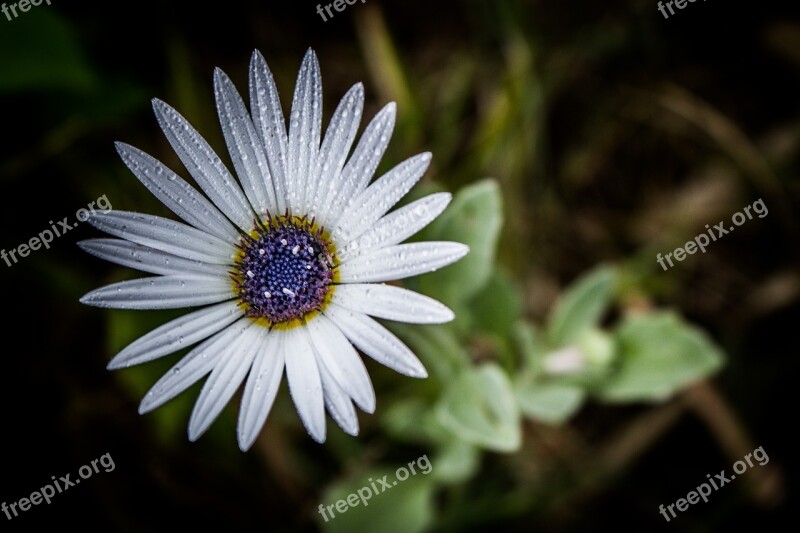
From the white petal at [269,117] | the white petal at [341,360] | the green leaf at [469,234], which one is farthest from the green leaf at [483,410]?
the white petal at [269,117]

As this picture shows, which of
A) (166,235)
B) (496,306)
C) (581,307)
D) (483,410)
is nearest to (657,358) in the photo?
(581,307)

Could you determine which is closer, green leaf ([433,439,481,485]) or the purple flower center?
the purple flower center

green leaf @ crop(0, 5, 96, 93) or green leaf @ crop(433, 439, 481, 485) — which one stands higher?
green leaf @ crop(0, 5, 96, 93)

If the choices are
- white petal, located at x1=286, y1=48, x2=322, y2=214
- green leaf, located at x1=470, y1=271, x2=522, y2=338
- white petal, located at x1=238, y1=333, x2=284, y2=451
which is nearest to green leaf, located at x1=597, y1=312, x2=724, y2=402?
green leaf, located at x1=470, y1=271, x2=522, y2=338

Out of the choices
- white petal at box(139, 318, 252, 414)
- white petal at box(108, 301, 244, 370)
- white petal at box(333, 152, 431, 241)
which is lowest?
white petal at box(139, 318, 252, 414)

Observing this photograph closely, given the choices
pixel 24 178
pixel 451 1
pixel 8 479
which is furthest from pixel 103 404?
pixel 451 1

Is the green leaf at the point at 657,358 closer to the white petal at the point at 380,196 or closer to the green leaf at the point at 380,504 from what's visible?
the green leaf at the point at 380,504

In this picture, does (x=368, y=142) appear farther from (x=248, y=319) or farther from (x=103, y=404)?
(x=103, y=404)

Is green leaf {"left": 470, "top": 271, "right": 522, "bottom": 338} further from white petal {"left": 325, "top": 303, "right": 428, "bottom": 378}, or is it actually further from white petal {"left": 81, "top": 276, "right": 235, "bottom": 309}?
white petal {"left": 81, "top": 276, "right": 235, "bottom": 309}
